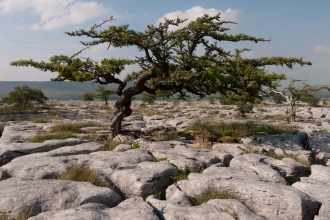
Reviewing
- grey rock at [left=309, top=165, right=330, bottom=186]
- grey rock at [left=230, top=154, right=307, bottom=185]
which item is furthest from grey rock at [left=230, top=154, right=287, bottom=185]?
grey rock at [left=309, top=165, right=330, bottom=186]

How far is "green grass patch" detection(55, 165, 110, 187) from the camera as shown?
809 cm

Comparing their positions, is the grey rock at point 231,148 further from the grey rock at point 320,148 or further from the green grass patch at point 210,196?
the green grass patch at point 210,196

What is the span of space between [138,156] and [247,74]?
20.4ft

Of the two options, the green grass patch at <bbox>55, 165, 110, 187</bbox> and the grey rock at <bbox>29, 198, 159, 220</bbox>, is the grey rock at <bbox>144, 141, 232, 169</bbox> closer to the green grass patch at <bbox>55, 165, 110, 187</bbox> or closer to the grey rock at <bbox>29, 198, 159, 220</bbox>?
the green grass patch at <bbox>55, 165, 110, 187</bbox>

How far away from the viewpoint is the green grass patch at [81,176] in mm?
8086

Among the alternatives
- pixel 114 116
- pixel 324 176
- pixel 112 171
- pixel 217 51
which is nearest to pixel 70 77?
pixel 114 116

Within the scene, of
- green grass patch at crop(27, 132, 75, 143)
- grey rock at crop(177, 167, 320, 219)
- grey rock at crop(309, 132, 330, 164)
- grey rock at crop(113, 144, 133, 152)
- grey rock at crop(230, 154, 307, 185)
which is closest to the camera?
grey rock at crop(177, 167, 320, 219)

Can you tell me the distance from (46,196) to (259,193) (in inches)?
217

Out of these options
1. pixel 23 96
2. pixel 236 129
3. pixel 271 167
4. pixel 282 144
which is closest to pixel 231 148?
pixel 271 167

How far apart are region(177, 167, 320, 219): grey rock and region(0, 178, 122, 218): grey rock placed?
2.41 meters

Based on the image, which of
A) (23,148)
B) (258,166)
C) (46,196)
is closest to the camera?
(46,196)

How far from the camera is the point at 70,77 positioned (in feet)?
46.1

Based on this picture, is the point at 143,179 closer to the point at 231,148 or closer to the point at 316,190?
the point at 316,190

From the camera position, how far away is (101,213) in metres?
5.86
